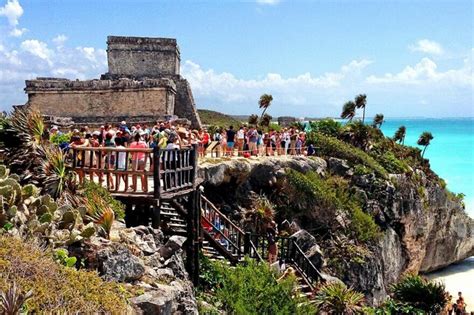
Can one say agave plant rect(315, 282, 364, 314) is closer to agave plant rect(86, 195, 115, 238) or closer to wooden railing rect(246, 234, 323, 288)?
wooden railing rect(246, 234, 323, 288)

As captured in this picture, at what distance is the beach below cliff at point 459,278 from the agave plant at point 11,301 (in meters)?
26.9

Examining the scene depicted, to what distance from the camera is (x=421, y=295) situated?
1697cm

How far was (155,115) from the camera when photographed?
27047 millimetres

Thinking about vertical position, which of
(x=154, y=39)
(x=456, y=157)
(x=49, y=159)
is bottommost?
(x=456, y=157)

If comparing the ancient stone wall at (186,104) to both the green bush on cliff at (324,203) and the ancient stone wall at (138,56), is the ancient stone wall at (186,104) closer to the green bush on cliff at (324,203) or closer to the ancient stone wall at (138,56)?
the ancient stone wall at (138,56)

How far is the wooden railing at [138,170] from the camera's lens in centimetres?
1062

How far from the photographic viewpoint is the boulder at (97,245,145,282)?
25.1 feet

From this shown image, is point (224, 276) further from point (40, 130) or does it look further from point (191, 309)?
point (40, 130)

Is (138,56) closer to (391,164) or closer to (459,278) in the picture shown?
(391,164)

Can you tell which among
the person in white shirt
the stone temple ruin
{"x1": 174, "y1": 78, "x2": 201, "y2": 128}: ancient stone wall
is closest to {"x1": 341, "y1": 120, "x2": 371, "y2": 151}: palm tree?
{"x1": 174, "y1": 78, "x2": 201, "y2": 128}: ancient stone wall

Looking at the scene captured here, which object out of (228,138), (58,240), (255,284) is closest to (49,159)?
(58,240)

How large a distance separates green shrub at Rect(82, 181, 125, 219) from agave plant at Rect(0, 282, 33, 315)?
15.5ft

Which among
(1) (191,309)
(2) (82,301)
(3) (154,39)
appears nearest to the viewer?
(2) (82,301)

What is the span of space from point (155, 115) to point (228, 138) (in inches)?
280
